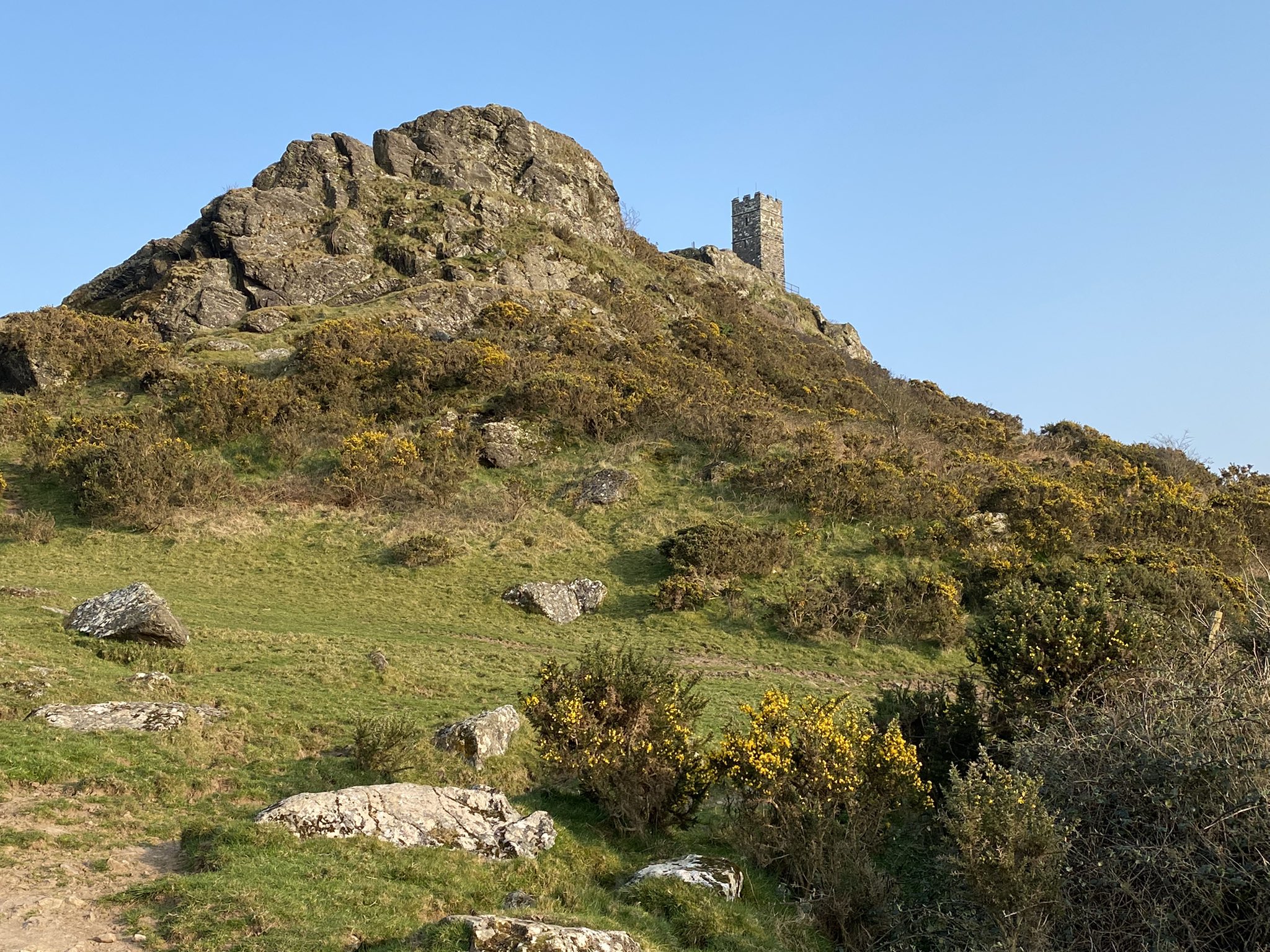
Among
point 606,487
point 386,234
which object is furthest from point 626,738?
point 386,234

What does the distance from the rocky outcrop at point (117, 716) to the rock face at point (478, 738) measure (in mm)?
3196

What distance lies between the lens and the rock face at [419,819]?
728 centimetres

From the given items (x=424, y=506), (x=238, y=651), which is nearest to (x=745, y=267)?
(x=424, y=506)

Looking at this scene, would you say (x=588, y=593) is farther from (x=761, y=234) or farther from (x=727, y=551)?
(x=761, y=234)

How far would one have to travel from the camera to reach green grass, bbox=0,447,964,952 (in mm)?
6434

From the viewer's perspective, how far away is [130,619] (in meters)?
13.0

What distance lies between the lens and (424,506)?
2569 centimetres

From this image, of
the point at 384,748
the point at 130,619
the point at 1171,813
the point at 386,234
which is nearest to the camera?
the point at 1171,813

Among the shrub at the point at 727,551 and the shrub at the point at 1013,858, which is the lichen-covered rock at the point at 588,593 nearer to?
the shrub at the point at 727,551

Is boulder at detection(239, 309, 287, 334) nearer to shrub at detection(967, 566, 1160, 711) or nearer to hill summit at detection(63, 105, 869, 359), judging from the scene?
hill summit at detection(63, 105, 869, 359)

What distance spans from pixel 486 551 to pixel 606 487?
535 centimetres

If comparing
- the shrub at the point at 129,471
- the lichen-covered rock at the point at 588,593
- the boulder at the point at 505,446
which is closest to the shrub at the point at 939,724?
the lichen-covered rock at the point at 588,593

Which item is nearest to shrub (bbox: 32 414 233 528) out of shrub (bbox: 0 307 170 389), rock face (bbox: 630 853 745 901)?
shrub (bbox: 0 307 170 389)

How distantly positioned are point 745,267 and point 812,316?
7738 millimetres
